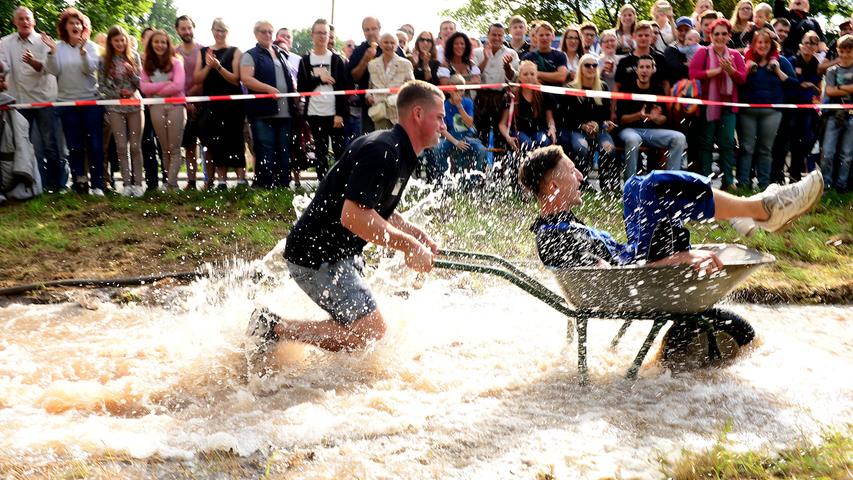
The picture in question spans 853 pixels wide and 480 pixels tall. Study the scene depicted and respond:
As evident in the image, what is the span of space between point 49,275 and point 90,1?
2650 cm

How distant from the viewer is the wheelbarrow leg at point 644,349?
164 inches

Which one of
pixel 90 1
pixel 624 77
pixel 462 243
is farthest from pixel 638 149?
pixel 90 1

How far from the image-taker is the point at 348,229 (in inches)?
171

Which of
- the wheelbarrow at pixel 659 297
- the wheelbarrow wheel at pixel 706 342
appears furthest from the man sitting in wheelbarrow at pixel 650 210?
the wheelbarrow wheel at pixel 706 342

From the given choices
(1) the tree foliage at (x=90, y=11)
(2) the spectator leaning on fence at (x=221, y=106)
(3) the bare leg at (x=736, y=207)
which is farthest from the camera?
(1) the tree foliage at (x=90, y=11)

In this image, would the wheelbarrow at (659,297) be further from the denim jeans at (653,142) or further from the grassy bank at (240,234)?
the denim jeans at (653,142)

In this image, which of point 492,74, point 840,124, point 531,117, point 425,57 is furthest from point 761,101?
point 425,57

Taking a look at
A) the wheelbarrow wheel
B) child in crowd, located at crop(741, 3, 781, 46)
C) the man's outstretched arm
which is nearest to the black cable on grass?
the man's outstretched arm

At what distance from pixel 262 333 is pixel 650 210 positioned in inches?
88.0

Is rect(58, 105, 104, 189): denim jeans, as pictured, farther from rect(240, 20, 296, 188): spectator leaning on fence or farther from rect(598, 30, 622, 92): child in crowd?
rect(598, 30, 622, 92): child in crowd

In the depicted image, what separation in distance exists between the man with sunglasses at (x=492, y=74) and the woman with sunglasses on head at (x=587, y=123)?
76cm

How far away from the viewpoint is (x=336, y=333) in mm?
4656

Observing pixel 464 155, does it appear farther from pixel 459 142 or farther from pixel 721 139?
pixel 721 139

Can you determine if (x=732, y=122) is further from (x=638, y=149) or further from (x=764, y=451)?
(x=764, y=451)
